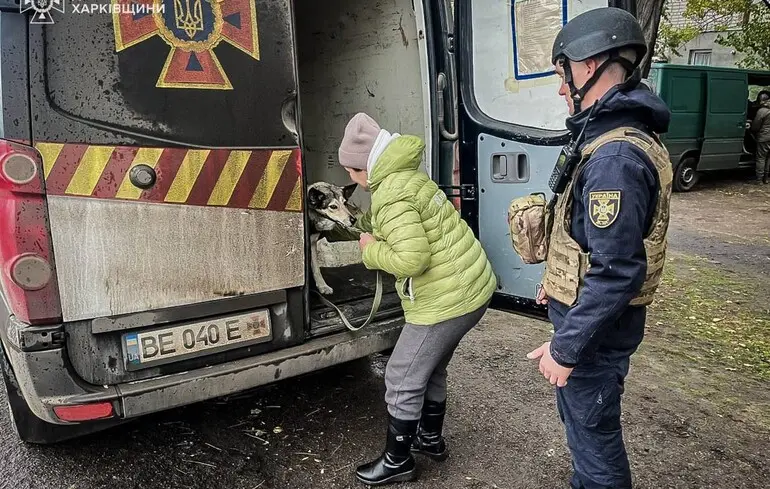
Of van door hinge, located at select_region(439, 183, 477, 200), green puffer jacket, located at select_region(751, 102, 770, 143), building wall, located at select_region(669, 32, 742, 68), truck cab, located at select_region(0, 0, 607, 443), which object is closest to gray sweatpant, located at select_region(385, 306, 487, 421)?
truck cab, located at select_region(0, 0, 607, 443)

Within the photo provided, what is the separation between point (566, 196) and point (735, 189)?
469 inches

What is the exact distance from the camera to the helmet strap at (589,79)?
5.97 ft

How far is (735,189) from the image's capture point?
1199cm

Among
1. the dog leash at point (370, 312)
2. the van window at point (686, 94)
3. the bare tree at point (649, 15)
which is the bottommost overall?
the dog leash at point (370, 312)

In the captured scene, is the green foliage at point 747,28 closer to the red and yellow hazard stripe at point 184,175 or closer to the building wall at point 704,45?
the building wall at point 704,45

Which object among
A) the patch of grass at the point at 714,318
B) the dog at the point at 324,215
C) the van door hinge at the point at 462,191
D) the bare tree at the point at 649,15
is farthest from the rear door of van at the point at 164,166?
the patch of grass at the point at 714,318

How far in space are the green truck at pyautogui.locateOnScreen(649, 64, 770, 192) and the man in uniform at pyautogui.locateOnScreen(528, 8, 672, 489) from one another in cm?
975

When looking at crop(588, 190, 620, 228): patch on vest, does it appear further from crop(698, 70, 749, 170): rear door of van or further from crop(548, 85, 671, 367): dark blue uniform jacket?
crop(698, 70, 749, 170): rear door of van

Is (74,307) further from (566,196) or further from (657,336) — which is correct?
(657,336)

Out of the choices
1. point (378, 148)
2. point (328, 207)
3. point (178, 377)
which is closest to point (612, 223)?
point (378, 148)

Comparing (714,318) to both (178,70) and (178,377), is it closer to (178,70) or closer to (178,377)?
(178,377)

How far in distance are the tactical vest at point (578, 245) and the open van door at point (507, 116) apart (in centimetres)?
97

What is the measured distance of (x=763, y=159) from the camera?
40.8ft

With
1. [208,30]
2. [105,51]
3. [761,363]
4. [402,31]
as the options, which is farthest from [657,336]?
[105,51]
